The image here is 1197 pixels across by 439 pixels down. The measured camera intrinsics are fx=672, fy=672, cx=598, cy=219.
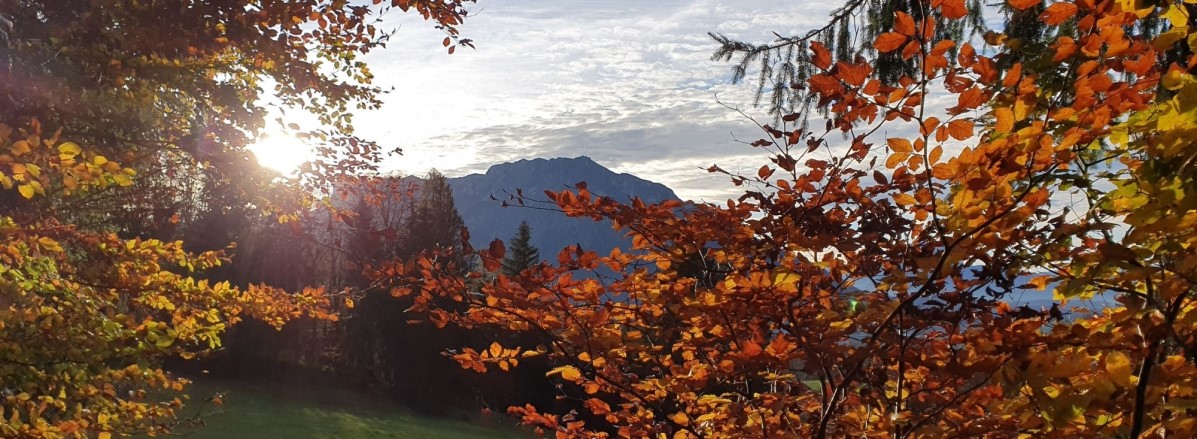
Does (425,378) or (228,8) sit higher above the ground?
(228,8)

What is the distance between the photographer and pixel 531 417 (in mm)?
3467

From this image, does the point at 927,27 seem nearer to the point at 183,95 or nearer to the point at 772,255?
the point at 772,255

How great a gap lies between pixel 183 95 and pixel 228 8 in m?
2.62

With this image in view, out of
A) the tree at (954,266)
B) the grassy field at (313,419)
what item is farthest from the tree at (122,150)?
the grassy field at (313,419)

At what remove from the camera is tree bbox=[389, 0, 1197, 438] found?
160 cm

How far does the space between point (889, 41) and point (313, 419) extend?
18.1 meters

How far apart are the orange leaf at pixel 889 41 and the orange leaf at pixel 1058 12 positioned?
1.06 feet

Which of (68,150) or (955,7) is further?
(68,150)

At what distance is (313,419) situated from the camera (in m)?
17.0

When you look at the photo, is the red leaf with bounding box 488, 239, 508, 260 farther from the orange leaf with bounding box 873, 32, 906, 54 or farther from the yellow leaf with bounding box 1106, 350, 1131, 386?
the yellow leaf with bounding box 1106, 350, 1131, 386

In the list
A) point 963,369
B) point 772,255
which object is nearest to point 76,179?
point 772,255

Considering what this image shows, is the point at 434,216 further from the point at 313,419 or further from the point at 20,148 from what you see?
the point at 20,148

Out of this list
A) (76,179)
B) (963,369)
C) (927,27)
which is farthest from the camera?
(76,179)

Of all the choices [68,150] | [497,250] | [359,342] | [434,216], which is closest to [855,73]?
[497,250]
